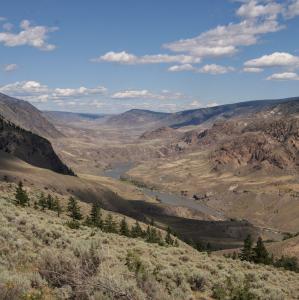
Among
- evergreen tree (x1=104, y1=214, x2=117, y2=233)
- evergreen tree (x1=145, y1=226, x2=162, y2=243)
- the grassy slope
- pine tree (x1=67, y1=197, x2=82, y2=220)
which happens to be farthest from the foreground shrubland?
the grassy slope

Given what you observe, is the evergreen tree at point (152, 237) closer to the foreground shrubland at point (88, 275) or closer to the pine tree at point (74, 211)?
the pine tree at point (74, 211)

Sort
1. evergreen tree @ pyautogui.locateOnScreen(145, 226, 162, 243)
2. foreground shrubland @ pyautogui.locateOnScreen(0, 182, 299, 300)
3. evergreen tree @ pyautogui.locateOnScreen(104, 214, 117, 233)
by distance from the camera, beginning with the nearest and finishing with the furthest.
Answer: foreground shrubland @ pyautogui.locateOnScreen(0, 182, 299, 300) < evergreen tree @ pyautogui.locateOnScreen(145, 226, 162, 243) < evergreen tree @ pyautogui.locateOnScreen(104, 214, 117, 233)

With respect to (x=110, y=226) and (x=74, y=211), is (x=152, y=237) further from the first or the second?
(x=74, y=211)

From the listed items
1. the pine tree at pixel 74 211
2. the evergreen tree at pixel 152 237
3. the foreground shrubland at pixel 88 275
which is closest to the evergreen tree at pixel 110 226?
the pine tree at pixel 74 211

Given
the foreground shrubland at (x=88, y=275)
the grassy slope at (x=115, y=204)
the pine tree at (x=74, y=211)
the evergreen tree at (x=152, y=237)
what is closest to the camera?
the foreground shrubland at (x=88, y=275)

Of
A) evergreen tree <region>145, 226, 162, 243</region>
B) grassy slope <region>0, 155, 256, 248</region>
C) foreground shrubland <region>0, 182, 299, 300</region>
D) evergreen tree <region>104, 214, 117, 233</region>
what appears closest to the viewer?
foreground shrubland <region>0, 182, 299, 300</region>

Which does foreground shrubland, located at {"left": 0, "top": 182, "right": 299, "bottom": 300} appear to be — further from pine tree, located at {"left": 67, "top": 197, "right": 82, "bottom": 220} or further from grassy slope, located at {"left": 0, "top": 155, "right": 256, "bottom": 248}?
grassy slope, located at {"left": 0, "top": 155, "right": 256, "bottom": 248}

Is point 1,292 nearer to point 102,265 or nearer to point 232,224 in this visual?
point 102,265

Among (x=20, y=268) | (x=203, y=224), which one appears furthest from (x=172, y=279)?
(x=203, y=224)

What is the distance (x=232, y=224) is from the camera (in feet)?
538

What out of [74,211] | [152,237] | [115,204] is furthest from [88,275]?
[115,204]

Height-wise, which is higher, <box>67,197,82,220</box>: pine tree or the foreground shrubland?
the foreground shrubland

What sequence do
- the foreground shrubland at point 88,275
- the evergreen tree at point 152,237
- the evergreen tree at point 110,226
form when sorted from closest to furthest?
the foreground shrubland at point 88,275, the evergreen tree at point 152,237, the evergreen tree at point 110,226

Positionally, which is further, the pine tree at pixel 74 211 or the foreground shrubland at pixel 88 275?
the pine tree at pixel 74 211
